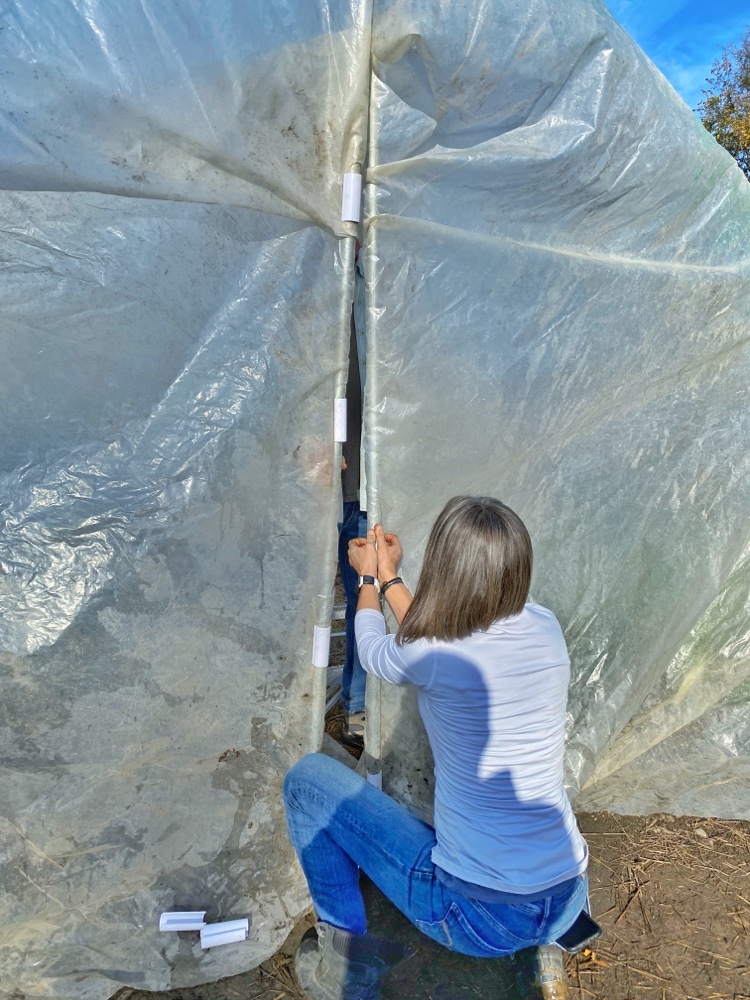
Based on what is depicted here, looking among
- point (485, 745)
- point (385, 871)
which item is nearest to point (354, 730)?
point (385, 871)

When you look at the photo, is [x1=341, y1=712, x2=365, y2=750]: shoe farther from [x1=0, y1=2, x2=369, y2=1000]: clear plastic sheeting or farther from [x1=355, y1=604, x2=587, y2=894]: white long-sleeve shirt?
[x1=355, y1=604, x2=587, y2=894]: white long-sleeve shirt

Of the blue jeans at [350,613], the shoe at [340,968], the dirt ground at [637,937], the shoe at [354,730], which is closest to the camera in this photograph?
the shoe at [340,968]

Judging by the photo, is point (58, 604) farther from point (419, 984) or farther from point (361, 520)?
point (419, 984)

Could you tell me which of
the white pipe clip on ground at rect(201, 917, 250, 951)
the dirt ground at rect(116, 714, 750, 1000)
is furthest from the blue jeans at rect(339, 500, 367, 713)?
the white pipe clip on ground at rect(201, 917, 250, 951)

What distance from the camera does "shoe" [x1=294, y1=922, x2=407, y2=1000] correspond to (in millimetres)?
1696

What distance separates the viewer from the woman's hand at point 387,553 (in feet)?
6.05

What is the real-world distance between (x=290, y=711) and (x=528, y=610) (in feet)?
2.91

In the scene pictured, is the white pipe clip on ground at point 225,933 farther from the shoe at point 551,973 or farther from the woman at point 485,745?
the shoe at point 551,973

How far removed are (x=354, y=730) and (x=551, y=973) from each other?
3.53 feet

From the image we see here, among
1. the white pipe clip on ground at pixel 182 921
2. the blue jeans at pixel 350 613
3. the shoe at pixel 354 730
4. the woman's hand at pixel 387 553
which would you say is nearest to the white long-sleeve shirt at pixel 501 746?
the woman's hand at pixel 387 553

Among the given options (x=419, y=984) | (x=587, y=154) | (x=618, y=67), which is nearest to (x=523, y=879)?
(x=419, y=984)

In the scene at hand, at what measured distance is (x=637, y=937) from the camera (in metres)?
1.96

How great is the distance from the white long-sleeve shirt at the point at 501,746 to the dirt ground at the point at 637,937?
2.27ft

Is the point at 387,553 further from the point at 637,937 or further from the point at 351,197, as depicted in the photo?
the point at 637,937
